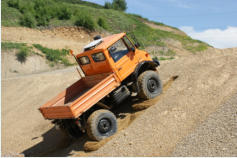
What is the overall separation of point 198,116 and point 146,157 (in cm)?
177

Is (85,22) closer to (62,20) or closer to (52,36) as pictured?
(62,20)

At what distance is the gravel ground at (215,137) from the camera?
4688 millimetres

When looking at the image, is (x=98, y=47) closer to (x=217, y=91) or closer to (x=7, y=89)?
(x=217, y=91)

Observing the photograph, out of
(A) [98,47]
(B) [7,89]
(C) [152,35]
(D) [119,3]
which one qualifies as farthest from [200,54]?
(D) [119,3]

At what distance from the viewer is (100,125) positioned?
7164mm

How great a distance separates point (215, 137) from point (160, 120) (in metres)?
1.77

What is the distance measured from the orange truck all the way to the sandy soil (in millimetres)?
485

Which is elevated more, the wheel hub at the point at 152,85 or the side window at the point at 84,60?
the side window at the point at 84,60

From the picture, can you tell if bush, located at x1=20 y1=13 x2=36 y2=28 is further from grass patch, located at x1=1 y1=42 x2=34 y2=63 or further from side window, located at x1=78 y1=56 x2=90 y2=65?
side window, located at x1=78 y1=56 x2=90 y2=65

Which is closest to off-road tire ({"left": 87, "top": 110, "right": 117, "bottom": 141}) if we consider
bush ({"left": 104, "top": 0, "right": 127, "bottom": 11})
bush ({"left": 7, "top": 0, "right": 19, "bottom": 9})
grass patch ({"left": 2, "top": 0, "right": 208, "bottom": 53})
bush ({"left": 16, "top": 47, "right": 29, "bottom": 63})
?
bush ({"left": 16, "top": 47, "right": 29, "bottom": 63})

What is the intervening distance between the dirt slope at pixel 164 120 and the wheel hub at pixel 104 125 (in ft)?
1.52

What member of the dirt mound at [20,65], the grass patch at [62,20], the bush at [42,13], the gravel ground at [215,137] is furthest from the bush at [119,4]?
the gravel ground at [215,137]

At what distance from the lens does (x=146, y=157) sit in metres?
5.43

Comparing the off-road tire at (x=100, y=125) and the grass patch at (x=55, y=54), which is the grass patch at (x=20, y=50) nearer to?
the grass patch at (x=55, y=54)
